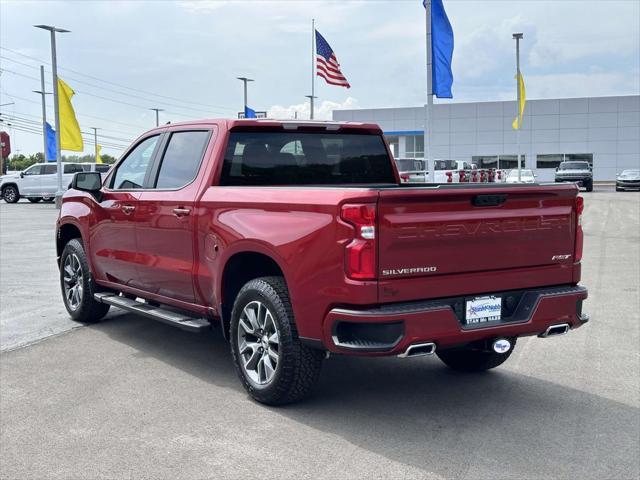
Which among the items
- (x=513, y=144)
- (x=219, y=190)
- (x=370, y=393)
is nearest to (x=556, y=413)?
(x=370, y=393)

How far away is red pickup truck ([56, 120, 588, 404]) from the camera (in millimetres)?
4504

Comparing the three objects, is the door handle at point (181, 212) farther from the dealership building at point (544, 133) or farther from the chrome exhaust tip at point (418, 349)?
the dealership building at point (544, 133)

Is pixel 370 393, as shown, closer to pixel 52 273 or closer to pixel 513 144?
pixel 52 273

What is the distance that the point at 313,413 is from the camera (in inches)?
202

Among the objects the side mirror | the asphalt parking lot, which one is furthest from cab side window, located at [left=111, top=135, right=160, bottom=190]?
the asphalt parking lot

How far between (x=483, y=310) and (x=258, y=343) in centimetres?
155

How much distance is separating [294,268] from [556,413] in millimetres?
2032

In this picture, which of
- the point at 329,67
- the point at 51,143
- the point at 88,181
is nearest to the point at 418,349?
the point at 88,181

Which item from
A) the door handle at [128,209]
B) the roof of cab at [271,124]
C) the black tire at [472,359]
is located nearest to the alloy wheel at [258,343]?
the roof of cab at [271,124]

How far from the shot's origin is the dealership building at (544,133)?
6494cm

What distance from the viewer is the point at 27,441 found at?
4559mm

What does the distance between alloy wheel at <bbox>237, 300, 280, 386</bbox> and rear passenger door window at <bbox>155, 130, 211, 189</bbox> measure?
4.51 ft

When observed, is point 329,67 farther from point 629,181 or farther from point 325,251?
point 629,181

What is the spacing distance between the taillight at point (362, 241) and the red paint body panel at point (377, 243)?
41mm
